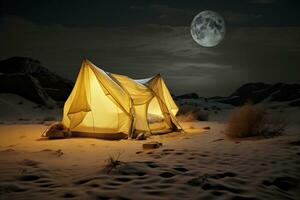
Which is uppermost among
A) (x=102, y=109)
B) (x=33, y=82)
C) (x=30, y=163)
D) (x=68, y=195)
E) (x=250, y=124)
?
(x=33, y=82)

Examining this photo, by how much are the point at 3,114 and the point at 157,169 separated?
674 inches

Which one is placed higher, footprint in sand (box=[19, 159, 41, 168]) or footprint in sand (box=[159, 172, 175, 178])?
footprint in sand (box=[19, 159, 41, 168])

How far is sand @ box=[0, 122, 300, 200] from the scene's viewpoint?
3828mm

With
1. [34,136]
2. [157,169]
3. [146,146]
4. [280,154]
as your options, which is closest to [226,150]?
[280,154]

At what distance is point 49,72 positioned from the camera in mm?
33094

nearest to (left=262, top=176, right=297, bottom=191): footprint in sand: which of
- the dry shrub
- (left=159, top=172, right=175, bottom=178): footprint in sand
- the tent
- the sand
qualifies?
the sand

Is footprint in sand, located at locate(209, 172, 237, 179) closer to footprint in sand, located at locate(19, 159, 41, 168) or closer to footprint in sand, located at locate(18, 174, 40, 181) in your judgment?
footprint in sand, located at locate(18, 174, 40, 181)

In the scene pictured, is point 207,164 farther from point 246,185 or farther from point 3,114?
point 3,114

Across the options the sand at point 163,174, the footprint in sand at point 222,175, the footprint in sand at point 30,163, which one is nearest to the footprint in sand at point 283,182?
the sand at point 163,174

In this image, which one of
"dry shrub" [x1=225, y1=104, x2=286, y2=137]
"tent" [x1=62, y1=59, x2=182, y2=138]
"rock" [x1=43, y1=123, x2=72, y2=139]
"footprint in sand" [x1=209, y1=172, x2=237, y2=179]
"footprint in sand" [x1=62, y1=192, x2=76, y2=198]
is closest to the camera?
"footprint in sand" [x1=62, y1=192, x2=76, y2=198]

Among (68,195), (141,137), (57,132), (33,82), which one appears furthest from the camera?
(33,82)

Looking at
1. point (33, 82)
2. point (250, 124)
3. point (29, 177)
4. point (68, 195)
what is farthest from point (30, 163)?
point (33, 82)

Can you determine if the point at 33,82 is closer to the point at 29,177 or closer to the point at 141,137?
the point at 141,137

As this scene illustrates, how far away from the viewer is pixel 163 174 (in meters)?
4.64
